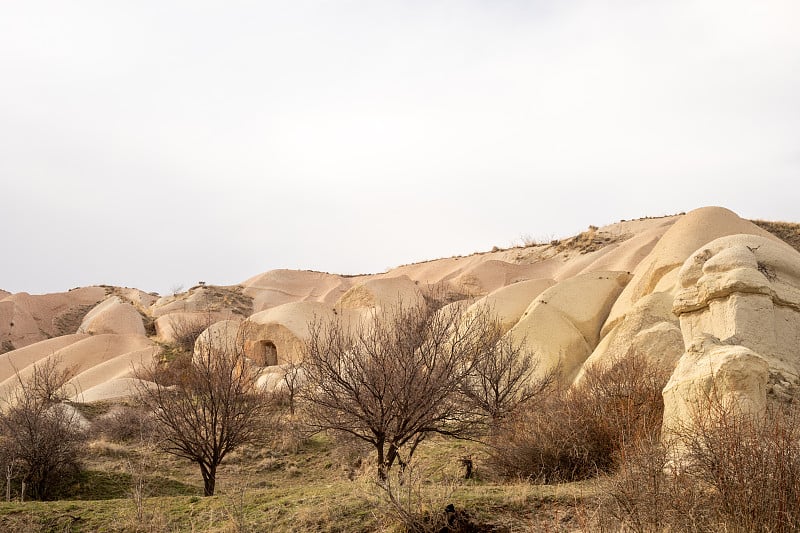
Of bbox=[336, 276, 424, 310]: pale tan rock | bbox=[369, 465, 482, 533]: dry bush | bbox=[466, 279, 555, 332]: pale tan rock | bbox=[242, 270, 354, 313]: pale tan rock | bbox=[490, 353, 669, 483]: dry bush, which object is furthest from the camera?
bbox=[242, 270, 354, 313]: pale tan rock

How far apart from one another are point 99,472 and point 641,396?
1027cm

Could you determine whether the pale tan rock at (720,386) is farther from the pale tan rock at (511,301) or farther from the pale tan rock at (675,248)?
the pale tan rock at (511,301)

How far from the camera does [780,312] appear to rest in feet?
36.4

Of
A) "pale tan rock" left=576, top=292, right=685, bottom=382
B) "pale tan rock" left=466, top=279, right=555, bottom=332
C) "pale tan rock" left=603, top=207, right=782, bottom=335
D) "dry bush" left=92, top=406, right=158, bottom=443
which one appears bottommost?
"dry bush" left=92, top=406, right=158, bottom=443

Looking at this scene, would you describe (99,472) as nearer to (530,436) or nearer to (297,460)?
(297,460)

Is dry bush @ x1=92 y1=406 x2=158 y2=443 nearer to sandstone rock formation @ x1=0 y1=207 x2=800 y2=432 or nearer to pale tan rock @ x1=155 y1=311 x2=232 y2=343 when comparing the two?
sandstone rock formation @ x1=0 y1=207 x2=800 y2=432

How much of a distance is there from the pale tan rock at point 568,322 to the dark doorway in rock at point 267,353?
1275 cm

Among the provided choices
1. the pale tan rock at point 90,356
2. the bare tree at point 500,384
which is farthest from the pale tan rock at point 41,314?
the bare tree at point 500,384

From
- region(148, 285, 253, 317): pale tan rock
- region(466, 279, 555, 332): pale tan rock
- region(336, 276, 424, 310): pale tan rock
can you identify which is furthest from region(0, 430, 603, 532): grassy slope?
region(148, 285, 253, 317): pale tan rock

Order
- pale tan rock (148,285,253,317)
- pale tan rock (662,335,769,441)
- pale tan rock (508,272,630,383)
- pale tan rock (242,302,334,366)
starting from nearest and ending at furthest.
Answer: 1. pale tan rock (662,335,769,441)
2. pale tan rock (508,272,630,383)
3. pale tan rock (242,302,334,366)
4. pale tan rock (148,285,253,317)

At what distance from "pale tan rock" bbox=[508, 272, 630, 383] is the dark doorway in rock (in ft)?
41.8

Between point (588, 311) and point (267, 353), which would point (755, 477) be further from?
point (267, 353)

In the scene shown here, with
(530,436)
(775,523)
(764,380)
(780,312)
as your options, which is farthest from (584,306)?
(775,523)

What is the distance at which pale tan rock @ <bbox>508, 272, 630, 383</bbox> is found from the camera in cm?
1708
